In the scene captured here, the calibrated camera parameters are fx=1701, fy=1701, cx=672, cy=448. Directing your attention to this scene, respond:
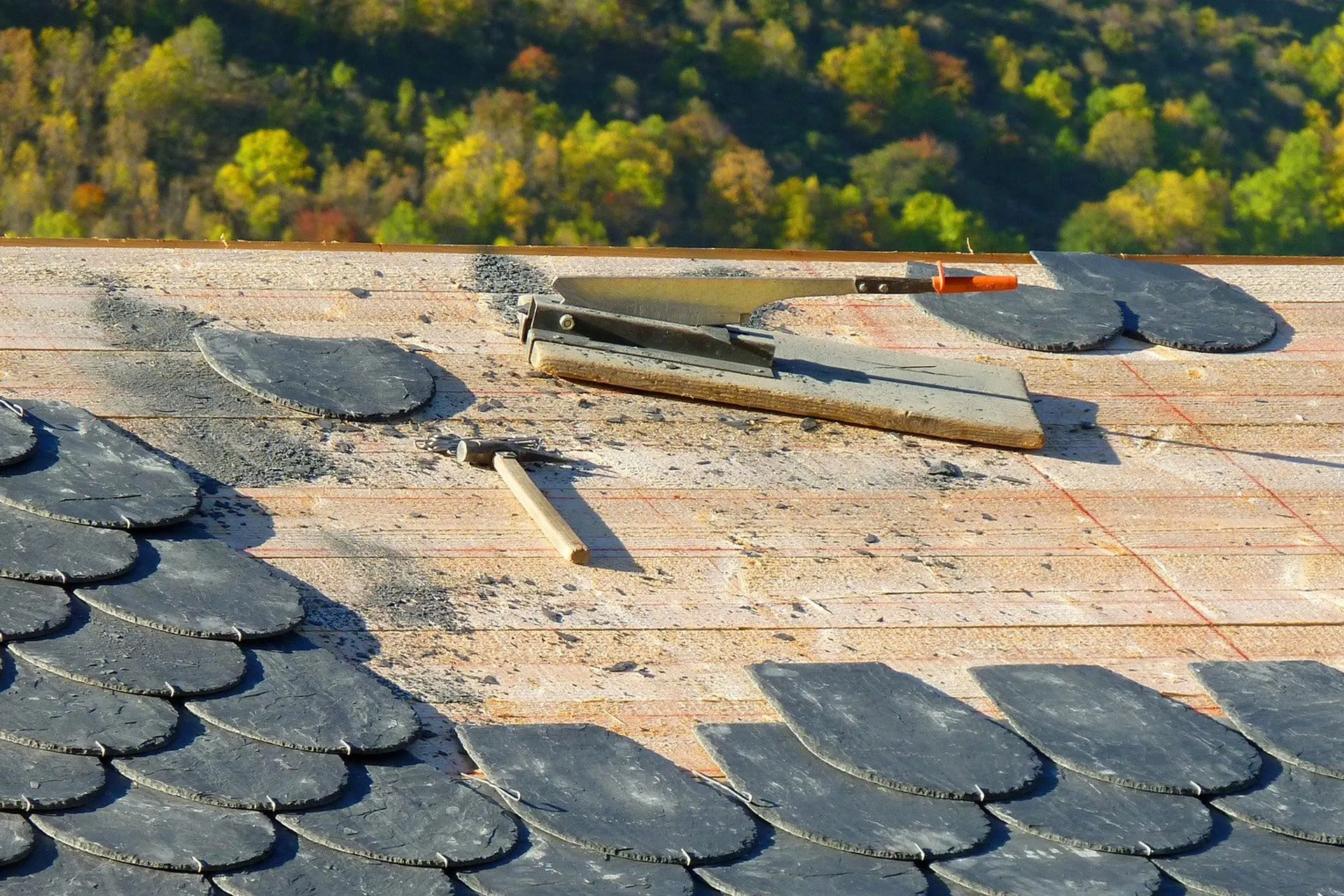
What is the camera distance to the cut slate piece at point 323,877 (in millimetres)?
3100

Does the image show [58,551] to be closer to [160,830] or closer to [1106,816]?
[160,830]

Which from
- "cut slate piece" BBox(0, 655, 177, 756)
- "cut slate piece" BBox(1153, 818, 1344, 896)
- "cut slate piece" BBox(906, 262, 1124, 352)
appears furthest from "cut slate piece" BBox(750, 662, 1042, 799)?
"cut slate piece" BBox(906, 262, 1124, 352)

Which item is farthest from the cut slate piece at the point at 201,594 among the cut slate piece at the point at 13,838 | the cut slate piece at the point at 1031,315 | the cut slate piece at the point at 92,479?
the cut slate piece at the point at 1031,315

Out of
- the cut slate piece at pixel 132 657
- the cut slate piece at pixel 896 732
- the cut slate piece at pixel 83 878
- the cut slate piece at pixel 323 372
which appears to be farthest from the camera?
the cut slate piece at pixel 323 372

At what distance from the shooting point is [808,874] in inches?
132

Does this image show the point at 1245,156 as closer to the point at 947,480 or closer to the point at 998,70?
the point at 998,70

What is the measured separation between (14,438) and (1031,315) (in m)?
3.70

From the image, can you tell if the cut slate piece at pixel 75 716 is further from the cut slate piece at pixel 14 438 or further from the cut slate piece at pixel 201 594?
the cut slate piece at pixel 14 438

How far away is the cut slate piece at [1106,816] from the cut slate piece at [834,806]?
0.13 meters

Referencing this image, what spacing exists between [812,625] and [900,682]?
35 centimetres

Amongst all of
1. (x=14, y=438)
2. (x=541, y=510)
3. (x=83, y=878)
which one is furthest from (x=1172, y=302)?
(x=83, y=878)

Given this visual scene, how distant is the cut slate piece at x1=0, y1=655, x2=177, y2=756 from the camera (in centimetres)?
332

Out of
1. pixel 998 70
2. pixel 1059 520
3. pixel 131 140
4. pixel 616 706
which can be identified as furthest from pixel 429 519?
pixel 998 70

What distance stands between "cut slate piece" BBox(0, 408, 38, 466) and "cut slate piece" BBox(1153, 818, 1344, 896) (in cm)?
290
